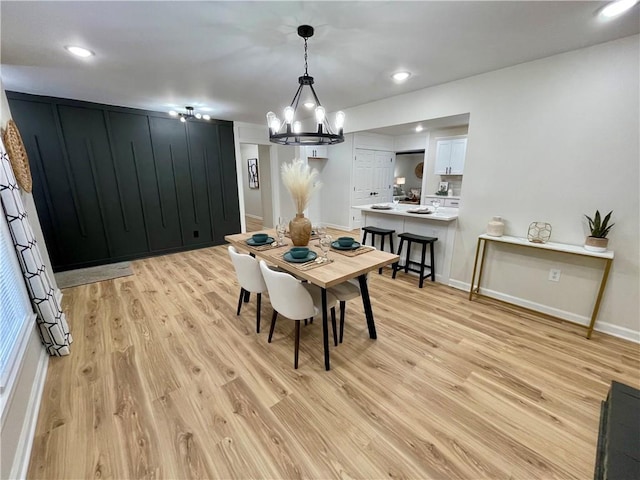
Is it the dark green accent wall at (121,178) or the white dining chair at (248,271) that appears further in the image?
the dark green accent wall at (121,178)

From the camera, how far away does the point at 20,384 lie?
153 centimetres

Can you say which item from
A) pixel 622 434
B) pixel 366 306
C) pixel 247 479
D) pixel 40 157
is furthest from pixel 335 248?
pixel 40 157

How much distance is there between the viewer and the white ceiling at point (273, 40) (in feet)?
5.58

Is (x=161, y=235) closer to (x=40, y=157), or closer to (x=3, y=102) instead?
(x=40, y=157)

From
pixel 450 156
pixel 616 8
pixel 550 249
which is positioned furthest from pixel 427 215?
pixel 450 156

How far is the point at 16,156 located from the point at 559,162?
16.9 feet

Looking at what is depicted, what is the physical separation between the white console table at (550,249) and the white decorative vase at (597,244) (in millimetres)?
39

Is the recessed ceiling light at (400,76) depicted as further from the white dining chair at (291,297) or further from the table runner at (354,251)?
the white dining chair at (291,297)

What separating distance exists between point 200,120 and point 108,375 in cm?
431

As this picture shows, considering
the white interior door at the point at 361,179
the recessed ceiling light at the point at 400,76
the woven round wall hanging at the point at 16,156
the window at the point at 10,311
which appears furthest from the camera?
the white interior door at the point at 361,179

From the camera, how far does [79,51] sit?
86.9 inches

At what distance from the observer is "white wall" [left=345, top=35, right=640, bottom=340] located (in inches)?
86.5

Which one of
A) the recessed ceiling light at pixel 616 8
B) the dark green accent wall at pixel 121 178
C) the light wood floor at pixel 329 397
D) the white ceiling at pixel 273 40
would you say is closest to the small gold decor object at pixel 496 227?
the light wood floor at pixel 329 397

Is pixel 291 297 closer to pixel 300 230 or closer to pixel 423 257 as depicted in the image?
pixel 300 230
